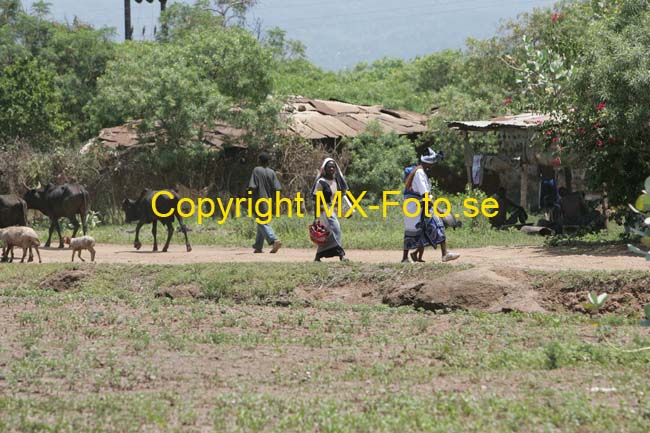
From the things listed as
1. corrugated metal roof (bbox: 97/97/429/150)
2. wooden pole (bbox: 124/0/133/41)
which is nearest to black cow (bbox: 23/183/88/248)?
corrugated metal roof (bbox: 97/97/429/150)

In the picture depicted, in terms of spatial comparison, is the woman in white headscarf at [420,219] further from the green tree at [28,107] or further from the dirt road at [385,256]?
the green tree at [28,107]

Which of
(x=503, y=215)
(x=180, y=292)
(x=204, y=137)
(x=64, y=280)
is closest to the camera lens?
(x=180, y=292)

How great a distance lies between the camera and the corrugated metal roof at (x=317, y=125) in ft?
84.2

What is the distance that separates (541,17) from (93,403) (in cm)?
2956

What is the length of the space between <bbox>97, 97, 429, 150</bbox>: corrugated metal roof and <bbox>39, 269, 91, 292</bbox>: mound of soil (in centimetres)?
1183

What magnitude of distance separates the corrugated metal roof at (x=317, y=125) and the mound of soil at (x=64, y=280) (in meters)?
11.8

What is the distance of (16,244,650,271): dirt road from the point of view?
1380cm

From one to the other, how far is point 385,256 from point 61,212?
6682 mm

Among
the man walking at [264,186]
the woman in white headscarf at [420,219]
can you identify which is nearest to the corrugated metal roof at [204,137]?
the man walking at [264,186]

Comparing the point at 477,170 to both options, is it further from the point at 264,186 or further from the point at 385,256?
the point at 264,186

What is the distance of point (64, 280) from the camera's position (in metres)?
13.4

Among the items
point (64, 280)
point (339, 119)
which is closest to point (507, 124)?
point (339, 119)

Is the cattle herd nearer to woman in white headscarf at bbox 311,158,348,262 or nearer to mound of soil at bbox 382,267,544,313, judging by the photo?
woman in white headscarf at bbox 311,158,348,262

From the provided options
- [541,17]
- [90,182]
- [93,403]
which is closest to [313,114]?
[90,182]
